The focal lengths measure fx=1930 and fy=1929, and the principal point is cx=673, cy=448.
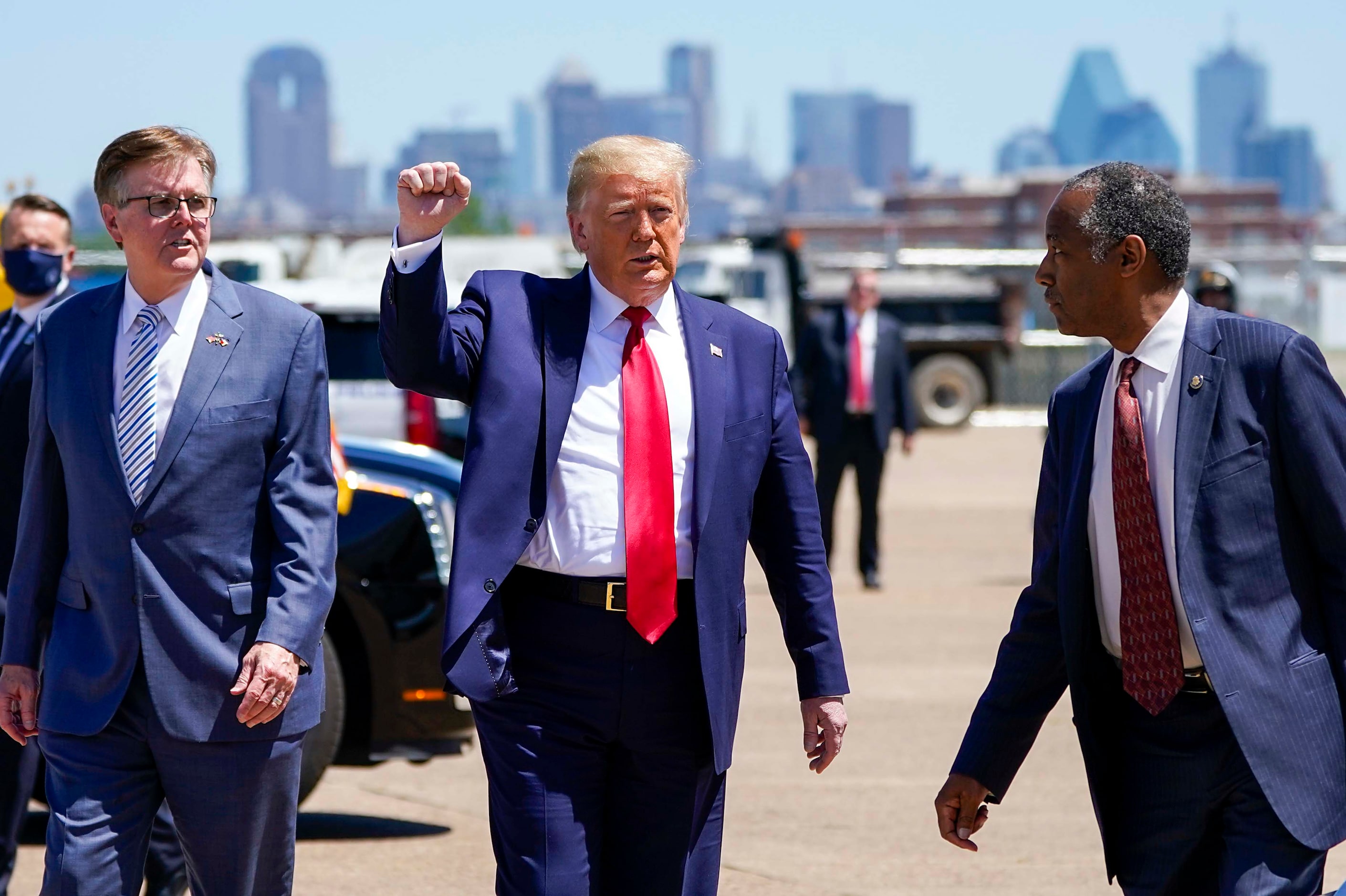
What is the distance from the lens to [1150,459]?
3.58 meters

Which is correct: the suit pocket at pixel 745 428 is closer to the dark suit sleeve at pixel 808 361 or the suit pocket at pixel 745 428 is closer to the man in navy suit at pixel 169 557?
the man in navy suit at pixel 169 557

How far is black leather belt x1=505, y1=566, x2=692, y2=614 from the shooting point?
3.72 m

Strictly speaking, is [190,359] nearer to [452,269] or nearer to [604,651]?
[604,651]

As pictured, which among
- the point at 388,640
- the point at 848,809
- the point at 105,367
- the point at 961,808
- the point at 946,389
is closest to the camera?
the point at 961,808

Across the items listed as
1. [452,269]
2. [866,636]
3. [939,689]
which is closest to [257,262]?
[452,269]

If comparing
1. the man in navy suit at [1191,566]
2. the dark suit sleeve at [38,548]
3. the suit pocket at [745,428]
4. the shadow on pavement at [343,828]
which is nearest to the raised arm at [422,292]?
the suit pocket at [745,428]

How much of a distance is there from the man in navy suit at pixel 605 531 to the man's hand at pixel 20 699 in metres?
0.98

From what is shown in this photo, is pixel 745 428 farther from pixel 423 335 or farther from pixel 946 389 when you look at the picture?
pixel 946 389

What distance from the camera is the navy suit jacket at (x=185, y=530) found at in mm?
3873

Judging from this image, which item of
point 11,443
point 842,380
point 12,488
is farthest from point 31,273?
point 842,380

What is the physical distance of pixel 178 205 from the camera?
3.99 meters

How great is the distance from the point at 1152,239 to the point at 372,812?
445cm

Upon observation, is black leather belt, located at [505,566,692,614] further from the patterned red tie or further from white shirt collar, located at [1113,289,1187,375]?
white shirt collar, located at [1113,289,1187,375]

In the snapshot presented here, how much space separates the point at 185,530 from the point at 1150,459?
190 centimetres
